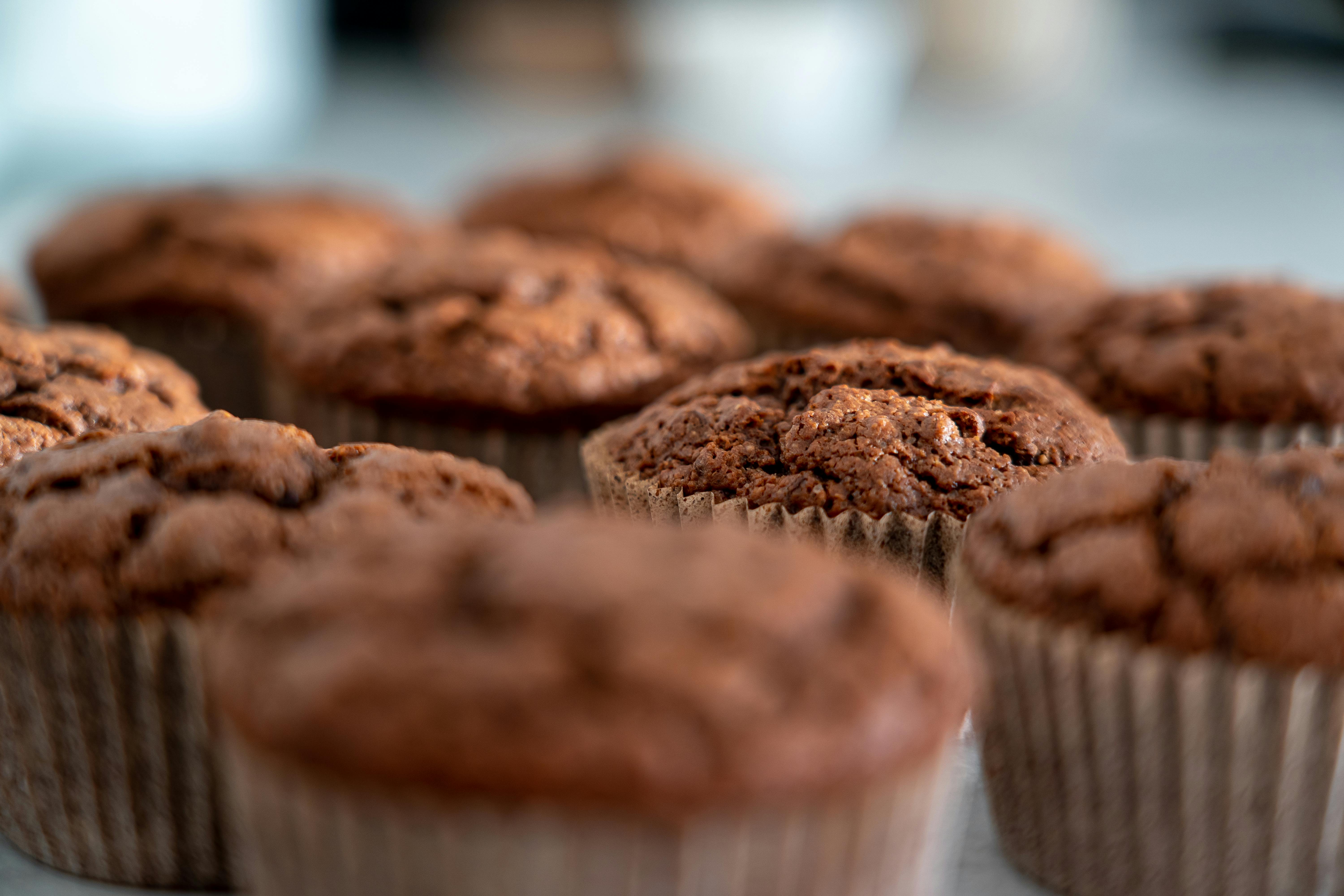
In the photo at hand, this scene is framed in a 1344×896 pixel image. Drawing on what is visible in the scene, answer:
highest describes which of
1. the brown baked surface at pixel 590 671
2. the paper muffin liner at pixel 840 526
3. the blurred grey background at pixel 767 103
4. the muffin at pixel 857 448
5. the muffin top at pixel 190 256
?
the brown baked surface at pixel 590 671

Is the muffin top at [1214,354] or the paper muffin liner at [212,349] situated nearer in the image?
the muffin top at [1214,354]

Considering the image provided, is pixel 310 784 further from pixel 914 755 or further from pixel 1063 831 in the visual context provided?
pixel 1063 831

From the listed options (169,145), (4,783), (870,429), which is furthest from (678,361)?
(169,145)

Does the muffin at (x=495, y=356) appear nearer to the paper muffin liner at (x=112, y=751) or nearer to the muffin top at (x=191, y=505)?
the muffin top at (x=191, y=505)

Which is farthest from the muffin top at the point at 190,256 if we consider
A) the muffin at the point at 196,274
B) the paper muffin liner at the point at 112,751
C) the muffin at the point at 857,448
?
the paper muffin liner at the point at 112,751

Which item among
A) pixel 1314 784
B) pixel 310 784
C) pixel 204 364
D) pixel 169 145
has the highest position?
pixel 310 784

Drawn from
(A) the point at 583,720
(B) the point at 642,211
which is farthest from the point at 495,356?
(B) the point at 642,211

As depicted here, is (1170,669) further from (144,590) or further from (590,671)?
(144,590)
